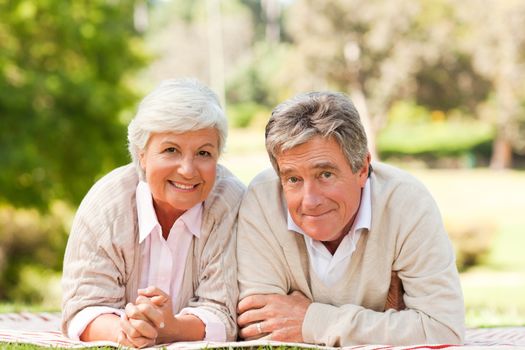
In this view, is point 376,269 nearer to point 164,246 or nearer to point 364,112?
point 164,246

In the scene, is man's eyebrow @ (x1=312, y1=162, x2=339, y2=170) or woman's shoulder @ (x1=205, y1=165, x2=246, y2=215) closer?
man's eyebrow @ (x1=312, y1=162, x2=339, y2=170)

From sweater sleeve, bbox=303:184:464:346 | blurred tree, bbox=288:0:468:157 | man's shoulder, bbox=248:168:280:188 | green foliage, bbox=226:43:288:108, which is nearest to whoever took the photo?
sweater sleeve, bbox=303:184:464:346

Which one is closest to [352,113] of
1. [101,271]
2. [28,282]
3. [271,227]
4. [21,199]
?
[271,227]

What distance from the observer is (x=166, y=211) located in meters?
3.73

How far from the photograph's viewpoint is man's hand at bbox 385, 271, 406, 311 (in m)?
3.71

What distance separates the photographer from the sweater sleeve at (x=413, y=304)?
3.50 m

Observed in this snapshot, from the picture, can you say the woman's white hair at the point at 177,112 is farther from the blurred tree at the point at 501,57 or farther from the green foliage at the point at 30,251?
the blurred tree at the point at 501,57

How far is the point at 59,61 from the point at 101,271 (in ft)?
41.2

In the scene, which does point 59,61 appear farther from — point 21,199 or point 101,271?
point 101,271

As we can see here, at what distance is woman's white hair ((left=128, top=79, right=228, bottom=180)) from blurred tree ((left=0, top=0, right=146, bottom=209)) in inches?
406

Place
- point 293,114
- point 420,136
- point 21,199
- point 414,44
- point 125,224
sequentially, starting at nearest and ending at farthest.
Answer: point 293,114 → point 125,224 → point 21,199 → point 414,44 → point 420,136

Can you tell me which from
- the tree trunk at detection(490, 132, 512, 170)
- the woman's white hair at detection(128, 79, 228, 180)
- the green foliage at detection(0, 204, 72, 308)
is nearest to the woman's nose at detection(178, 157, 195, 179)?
the woman's white hair at detection(128, 79, 228, 180)

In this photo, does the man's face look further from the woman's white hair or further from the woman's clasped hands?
the woman's clasped hands

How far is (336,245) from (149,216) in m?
0.87
